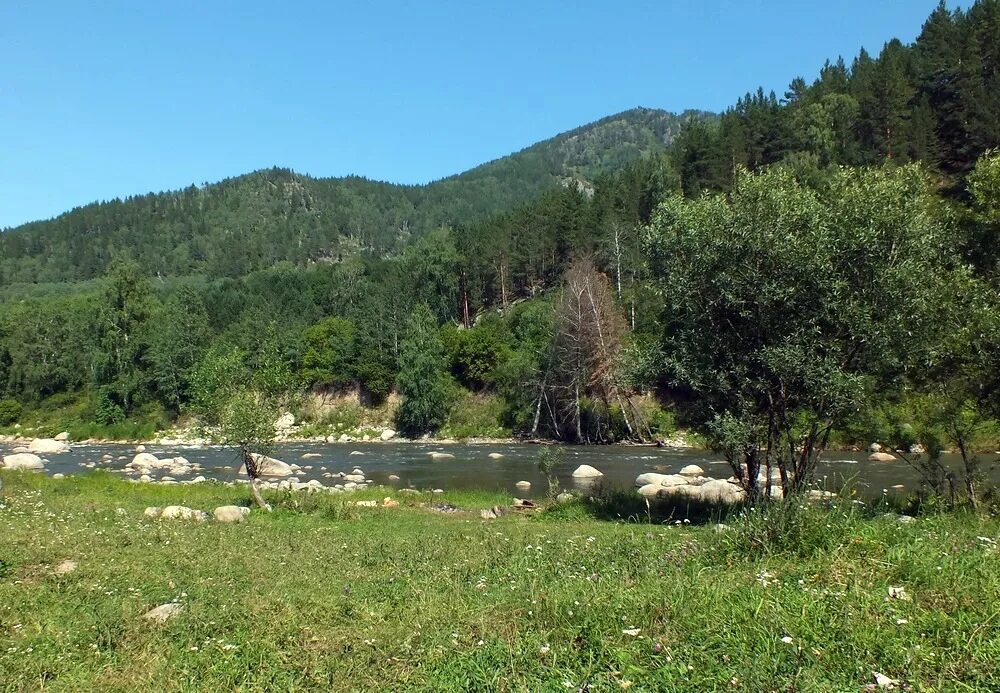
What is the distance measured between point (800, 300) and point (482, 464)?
108 feet

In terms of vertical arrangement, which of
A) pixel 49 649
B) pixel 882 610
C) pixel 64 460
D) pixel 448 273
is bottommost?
pixel 64 460

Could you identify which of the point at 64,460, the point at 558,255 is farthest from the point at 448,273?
the point at 64,460

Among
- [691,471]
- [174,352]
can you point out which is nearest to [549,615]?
[691,471]

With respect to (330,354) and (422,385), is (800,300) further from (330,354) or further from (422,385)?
(330,354)

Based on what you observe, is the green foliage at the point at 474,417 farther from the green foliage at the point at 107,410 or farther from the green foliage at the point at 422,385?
the green foliage at the point at 107,410

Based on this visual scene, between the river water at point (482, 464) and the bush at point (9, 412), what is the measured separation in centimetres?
4326

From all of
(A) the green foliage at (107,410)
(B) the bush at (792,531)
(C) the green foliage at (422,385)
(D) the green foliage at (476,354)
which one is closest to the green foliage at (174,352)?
(A) the green foliage at (107,410)

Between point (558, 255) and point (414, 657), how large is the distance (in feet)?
311

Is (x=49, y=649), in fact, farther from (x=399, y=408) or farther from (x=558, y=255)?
(x=558, y=255)

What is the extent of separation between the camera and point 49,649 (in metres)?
8.12

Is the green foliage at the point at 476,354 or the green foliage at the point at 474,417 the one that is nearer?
the green foliage at the point at 474,417

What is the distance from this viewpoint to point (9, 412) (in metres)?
100

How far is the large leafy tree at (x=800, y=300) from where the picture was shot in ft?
61.3

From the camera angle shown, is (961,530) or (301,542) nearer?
(961,530)
